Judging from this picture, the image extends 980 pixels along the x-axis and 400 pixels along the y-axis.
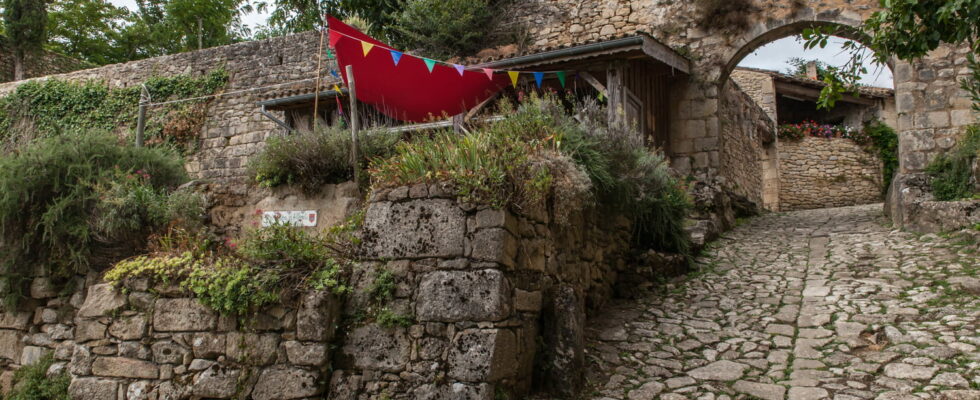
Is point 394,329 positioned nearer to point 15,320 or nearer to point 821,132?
point 15,320

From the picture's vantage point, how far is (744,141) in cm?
1344

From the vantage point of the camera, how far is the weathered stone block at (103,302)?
459 cm

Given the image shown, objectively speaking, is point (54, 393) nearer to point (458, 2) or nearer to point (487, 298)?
point (487, 298)

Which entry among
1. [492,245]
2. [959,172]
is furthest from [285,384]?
[959,172]

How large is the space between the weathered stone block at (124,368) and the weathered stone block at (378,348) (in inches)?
58.5

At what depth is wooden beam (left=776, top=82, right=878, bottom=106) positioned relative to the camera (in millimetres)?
16812

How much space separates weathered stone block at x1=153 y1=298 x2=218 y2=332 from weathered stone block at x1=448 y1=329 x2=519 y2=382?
172 cm

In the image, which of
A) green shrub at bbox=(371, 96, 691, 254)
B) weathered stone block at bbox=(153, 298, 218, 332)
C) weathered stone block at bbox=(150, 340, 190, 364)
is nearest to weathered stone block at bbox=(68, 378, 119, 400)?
weathered stone block at bbox=(150, 340, 190, 364)

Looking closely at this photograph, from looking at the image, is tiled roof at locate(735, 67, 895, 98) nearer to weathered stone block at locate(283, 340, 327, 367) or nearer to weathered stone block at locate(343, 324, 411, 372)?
weathered stone block at locate(343, 324, 411, 372)

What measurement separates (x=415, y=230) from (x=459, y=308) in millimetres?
611

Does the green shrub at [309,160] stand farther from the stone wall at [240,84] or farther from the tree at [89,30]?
the tree at [89,30]

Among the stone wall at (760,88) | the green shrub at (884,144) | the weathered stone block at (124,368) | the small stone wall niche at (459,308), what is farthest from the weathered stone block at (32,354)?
the green shrub at (884,144)

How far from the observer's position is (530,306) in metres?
4.13

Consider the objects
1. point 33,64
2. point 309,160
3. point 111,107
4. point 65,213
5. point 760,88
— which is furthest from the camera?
point 760,88
